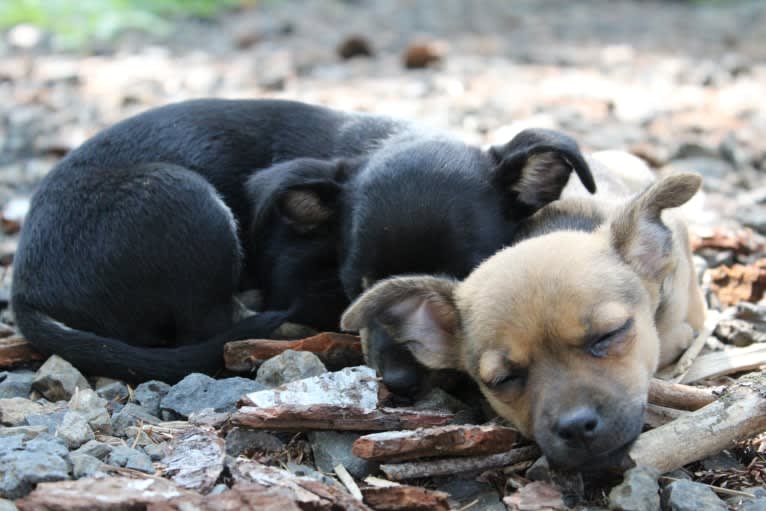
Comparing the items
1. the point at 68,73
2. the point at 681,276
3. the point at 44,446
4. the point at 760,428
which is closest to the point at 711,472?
the point at 760,428

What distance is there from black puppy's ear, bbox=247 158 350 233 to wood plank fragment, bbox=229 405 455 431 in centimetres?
137

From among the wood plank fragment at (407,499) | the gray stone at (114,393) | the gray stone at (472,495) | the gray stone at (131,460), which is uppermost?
the gray stone at (131,460)

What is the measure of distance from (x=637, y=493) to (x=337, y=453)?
1139 millimetres

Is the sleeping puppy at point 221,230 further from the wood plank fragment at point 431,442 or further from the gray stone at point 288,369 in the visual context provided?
the wood plank fragment at point 431,442

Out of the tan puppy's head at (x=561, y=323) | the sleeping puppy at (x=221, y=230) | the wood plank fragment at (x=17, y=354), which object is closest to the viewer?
the tan puppy's head at (x=561, y=323)

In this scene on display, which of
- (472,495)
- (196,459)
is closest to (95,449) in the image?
(196,459)

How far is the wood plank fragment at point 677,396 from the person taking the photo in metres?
3.94

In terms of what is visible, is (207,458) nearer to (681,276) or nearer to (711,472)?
(711,472)

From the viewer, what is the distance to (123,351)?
4645mm

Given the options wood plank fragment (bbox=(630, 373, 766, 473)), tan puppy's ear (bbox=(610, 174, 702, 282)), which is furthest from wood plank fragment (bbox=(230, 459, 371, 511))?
tan puppy's ear (bbox=(610, 174, 702, 282))

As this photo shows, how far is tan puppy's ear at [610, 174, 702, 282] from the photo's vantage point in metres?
4.08

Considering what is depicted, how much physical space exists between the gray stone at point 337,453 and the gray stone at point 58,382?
1.30 m

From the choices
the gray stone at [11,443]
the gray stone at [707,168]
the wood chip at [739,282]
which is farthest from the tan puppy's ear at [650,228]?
the gray stone at [707,168]

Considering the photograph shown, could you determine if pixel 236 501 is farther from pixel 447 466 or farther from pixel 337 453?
pixel 447 466
